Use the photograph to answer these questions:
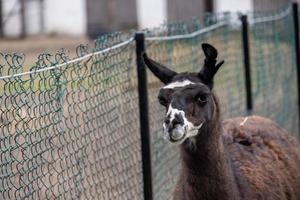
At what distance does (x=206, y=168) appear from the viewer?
5.44 metres

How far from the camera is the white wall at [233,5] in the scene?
27.5 metres

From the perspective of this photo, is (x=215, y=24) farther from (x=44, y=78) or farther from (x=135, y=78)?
(x=44, y=78)

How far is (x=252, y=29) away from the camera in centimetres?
1078

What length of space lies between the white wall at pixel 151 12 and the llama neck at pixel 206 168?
23861 millimetres

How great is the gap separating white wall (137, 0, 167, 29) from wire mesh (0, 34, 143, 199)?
2204 cm

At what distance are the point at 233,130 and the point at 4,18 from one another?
24699 mm

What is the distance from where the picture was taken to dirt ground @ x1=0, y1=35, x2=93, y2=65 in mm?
24203

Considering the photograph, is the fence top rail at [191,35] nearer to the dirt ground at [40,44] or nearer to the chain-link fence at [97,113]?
the chain-link fence at [97,113]

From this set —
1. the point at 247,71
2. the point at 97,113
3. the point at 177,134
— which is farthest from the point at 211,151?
the point at 247,71

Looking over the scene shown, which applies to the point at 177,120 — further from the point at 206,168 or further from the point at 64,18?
the point at 64,18

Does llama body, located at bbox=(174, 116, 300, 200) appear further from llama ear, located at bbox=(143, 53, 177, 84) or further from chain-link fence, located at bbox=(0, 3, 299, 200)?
chain-link fence, located at bbox=(0, 3, 299, 200)

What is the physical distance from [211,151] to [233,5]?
2309cm

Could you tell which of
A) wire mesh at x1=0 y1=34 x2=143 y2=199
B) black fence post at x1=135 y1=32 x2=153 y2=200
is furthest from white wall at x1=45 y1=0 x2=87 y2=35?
black fence post at x1=135 y1=32 x2=153 y2=200

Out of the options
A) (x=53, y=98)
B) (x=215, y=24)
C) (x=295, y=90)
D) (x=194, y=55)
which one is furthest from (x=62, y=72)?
(x=295, y=90)
